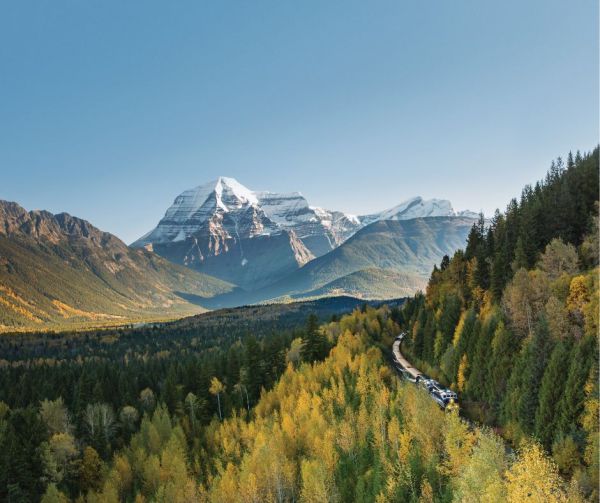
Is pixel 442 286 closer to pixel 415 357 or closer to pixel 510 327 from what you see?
pixel 415 357

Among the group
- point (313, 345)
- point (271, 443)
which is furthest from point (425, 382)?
point (313, 345)

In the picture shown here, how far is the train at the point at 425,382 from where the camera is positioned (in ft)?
307

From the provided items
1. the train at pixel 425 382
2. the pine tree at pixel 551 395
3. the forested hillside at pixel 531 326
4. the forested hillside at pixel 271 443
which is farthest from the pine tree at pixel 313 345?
the pine tree at pixel 551 395

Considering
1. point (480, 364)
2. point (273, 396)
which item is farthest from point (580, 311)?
point (273, 396)

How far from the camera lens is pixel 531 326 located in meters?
91.1

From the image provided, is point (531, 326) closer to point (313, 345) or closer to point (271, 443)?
point (271, 443)

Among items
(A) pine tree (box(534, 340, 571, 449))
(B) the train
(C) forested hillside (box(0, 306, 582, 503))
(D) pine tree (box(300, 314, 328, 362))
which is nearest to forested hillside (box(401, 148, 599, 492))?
(A) pine tree (box(534, 340, 571, 449))

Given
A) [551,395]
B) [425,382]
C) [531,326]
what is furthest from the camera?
[425,382]

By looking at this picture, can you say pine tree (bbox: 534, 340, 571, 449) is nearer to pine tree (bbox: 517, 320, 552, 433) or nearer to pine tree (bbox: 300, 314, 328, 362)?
pine tree (bbox: 517, 320, 552, 433)

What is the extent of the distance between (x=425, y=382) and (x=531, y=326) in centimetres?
2578

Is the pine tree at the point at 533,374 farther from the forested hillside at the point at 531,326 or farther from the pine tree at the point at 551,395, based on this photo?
the pine tree at the point at 551,395

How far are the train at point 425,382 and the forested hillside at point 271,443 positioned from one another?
20.4 feet

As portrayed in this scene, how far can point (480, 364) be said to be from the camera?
9775 cm

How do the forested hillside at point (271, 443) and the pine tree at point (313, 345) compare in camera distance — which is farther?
the pine tree at point (313, 345)
